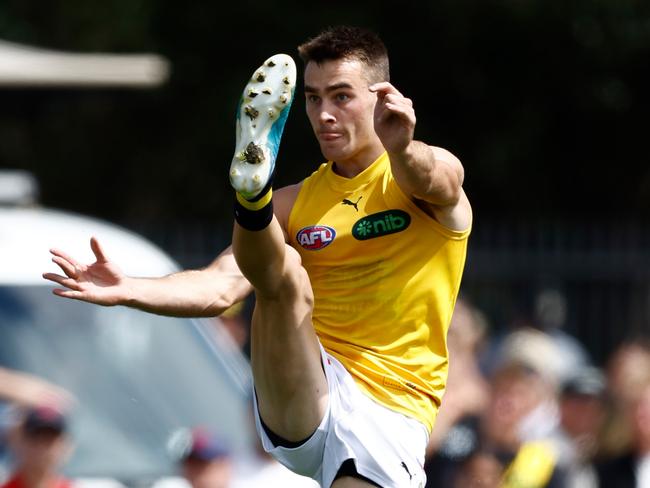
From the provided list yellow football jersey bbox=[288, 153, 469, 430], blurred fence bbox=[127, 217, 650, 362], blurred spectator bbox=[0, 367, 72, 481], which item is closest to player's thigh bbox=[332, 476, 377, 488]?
yellow football jersey bbox=[288, 153, 469, 430]

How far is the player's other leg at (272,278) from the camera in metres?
5.34

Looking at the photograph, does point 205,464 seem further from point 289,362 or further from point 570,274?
point 570,274

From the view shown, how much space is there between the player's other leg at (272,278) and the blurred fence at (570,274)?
10.6 m

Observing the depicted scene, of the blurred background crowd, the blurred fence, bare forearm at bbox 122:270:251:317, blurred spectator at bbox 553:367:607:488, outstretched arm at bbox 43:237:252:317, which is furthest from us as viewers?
the blurred fence

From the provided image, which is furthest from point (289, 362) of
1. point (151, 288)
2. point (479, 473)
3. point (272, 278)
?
point (479, 473)

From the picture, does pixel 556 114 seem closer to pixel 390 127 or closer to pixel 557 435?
pixel 557 435

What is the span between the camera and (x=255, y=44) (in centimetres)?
1939

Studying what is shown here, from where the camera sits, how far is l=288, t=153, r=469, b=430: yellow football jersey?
19.6 ft

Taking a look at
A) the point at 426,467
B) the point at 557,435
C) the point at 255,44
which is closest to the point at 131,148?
the point at 255,44

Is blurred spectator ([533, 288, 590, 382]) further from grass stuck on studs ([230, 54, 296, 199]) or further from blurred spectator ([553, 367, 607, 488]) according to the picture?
grass stuck on studs ([230, 54, 296, 199])

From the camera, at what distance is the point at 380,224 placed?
5938 millimetres

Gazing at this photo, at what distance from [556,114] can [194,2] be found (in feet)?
16.1

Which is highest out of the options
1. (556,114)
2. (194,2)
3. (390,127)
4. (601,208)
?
(390,127)

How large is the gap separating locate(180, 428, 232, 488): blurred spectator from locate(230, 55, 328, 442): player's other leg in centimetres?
179
